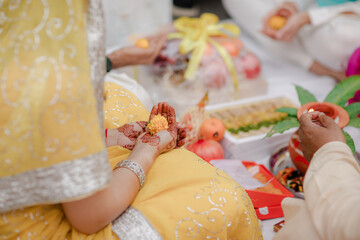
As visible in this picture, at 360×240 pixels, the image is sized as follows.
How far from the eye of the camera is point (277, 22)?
1.92 metres

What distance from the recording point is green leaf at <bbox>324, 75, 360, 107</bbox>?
3.78ft

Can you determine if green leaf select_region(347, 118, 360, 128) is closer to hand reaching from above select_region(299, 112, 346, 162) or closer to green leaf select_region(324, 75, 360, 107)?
green leaf select_region(324, 75, 360, 107)

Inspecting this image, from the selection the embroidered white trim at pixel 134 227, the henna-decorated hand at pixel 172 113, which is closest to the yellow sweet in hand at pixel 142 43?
the henna-decorated hand at pixel 172 113

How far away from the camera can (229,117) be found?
1565 millimetres

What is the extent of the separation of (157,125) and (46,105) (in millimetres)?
391

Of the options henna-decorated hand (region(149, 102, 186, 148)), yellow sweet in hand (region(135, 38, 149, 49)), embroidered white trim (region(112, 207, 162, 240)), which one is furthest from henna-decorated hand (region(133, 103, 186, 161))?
yellow sweet in hand (region(135, 38, 149, 49))

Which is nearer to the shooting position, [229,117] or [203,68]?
[229,117]

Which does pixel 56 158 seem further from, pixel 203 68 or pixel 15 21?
pixel 203 68

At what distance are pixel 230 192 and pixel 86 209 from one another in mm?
334

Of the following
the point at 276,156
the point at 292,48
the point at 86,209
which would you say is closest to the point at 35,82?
the point at 86,209

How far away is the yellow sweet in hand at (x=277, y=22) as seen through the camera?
1.92 meters

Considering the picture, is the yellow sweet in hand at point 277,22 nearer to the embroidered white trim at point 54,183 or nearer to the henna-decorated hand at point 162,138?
the henna-decorated hand at point 162,138

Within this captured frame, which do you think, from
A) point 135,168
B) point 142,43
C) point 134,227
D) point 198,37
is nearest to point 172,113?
point 135,168

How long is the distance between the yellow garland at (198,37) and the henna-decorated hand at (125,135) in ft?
2.64
